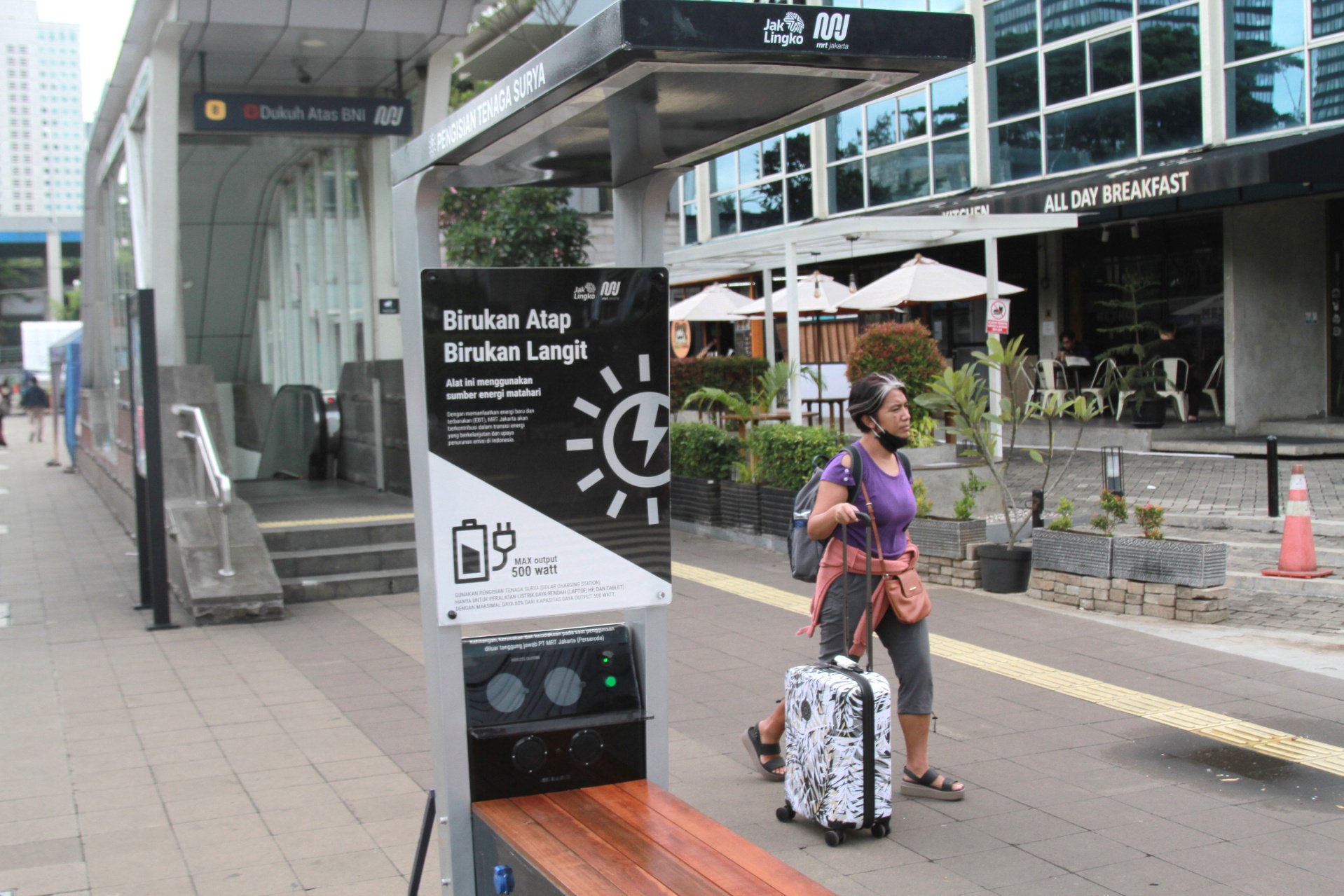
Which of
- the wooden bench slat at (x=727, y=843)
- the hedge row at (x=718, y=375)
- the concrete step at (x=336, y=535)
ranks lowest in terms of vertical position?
the wooden bench slat at (x=727, y=843)

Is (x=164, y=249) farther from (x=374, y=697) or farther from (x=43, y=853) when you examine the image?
(x=43, y=853)

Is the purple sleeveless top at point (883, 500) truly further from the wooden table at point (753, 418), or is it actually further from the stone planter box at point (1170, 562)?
the wooden table at point (753, 418)

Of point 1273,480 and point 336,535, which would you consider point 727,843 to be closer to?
point 336,535

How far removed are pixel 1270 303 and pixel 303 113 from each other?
1247 centimetres

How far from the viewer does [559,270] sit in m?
3.80

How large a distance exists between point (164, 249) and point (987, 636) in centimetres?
817

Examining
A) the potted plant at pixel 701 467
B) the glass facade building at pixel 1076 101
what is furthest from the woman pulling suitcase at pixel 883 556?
the glass facade building at pixel 1076 101

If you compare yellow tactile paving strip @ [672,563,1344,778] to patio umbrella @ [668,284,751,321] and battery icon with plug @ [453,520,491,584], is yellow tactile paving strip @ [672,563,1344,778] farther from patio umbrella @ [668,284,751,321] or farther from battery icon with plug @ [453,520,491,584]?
patio umbrella @ [668,284,751,321]

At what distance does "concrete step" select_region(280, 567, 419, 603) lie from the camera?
34.1ft

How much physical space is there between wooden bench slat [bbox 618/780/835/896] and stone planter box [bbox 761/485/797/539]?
7849 millimetres

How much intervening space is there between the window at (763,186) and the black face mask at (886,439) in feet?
65.0

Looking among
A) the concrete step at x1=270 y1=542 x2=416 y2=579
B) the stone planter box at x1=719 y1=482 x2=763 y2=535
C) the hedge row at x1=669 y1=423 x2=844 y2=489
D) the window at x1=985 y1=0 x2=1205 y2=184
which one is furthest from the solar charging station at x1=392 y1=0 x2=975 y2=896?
the window at x1=985 y1=0 x2=1205 y2=184

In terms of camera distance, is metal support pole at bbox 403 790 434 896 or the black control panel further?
metal support pole at bbox 403 790 434 896

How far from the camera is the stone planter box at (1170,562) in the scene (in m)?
8.37
